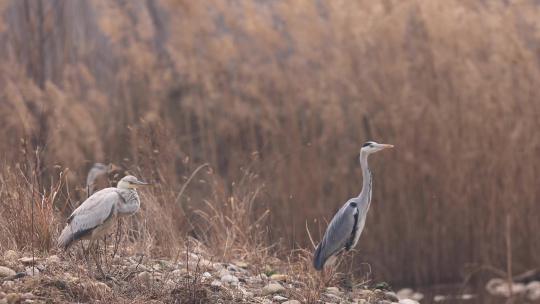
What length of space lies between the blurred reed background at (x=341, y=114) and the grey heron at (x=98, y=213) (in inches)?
58.8

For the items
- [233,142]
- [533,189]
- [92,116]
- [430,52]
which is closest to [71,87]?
[92,116]

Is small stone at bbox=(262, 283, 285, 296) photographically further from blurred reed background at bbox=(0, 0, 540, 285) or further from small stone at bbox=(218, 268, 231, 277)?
blurred reed background at bbox=(0, 0, 540, 285)

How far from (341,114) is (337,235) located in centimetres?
247

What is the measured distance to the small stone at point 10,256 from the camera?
5.47 meters

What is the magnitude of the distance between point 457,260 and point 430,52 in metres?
1.73

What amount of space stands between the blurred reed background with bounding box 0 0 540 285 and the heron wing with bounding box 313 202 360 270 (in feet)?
4.89

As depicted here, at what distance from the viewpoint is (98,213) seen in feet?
17.7

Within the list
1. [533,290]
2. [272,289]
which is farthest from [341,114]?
[272,289]

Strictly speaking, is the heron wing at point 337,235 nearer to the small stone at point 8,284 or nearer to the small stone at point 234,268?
the small stone at point 234,268

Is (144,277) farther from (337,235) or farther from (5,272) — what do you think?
(337,235)

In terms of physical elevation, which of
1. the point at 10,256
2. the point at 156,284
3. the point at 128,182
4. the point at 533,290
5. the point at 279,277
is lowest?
the point at 533,290

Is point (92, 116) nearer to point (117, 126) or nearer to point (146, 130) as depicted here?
point (117, 126)

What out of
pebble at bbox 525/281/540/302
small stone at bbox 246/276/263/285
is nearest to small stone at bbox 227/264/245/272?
small stone at bbox 246/276/263/285

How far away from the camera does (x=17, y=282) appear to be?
521 centimetres
